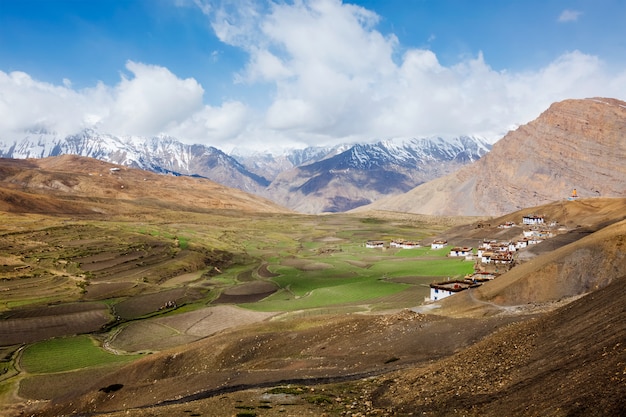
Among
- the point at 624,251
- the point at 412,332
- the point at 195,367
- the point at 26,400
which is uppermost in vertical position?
the point at 624,251

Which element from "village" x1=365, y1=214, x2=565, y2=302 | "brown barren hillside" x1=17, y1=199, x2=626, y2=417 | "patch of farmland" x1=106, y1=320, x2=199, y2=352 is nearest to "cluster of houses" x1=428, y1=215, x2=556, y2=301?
"village" x1=365, y1=214, x2=565, y2=302

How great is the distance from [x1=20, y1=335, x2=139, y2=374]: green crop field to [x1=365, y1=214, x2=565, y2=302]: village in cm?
5048

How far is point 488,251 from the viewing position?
124312 millimetres

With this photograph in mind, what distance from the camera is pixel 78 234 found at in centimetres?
15638

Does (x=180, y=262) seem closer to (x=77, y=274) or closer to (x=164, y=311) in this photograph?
(x=77, y=274)

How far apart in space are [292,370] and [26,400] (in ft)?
110

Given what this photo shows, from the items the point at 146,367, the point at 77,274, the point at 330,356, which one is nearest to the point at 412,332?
the point at 330,356

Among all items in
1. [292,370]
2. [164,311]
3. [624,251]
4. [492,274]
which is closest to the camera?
[292,370]

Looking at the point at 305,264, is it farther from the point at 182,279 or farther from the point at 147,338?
the point at 147,338

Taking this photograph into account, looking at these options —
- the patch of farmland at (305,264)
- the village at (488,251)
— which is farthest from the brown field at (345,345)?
the patch of farmland at (305,264)

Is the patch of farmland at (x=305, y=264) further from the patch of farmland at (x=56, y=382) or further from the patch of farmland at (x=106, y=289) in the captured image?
the patch of farmland at (x=56, y=382)

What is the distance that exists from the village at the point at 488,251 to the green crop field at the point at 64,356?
166ft

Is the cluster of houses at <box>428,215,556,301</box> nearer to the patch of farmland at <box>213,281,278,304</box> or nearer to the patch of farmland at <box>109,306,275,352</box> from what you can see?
the patch of farmland at <box>109,306,275,352</box>

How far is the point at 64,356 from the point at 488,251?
103 meters
